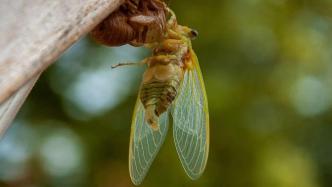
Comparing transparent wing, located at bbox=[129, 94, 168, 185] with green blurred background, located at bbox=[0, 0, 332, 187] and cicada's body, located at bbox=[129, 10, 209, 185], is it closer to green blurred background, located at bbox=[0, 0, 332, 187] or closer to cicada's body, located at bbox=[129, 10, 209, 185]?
cicada's body, located at bbox=[129, 10, 209, 185]

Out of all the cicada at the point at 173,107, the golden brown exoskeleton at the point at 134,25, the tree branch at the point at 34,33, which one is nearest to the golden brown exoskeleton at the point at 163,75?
the cicada at the point at 173,107

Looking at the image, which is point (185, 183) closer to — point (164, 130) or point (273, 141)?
point (273, 141)

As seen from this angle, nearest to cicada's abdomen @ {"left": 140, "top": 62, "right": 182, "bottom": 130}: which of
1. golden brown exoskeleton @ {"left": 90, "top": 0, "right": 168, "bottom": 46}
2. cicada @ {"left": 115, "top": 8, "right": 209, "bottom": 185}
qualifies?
cicada @ {"left": 115, "top": 8, "right": 209, "bottom": 185}

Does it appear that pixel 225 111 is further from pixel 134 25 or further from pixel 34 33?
pixel 34 33

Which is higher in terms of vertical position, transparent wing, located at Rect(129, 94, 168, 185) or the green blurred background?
transparent wing, located at Rect(129, 94, 168, 185)

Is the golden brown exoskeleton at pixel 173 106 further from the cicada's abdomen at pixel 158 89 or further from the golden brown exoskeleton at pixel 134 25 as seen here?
the golden brown exoskeleton at pixel 134 25

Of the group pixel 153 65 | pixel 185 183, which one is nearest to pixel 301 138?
pixel 185 183

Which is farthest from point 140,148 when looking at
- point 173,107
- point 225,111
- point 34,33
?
point 34,33
